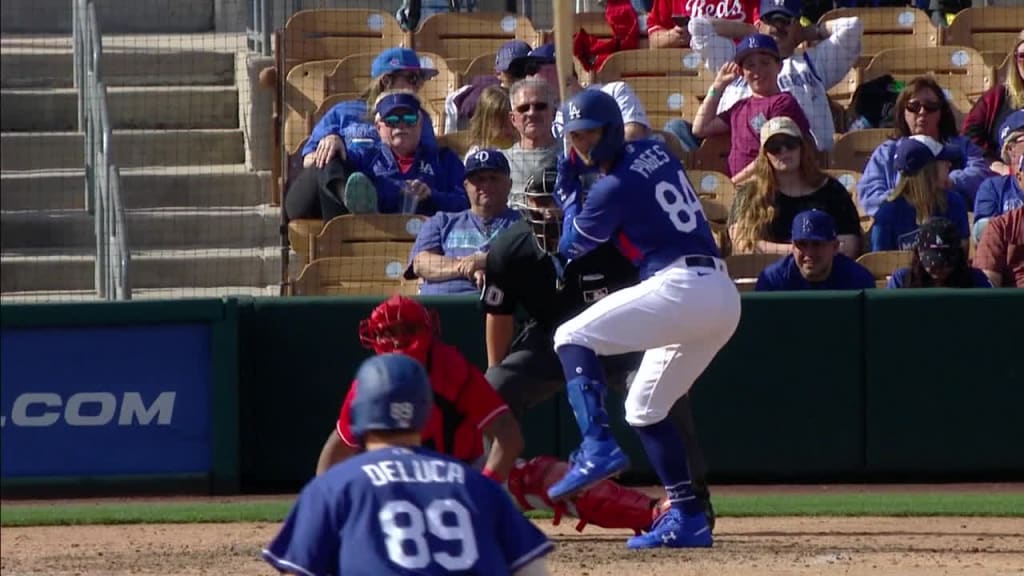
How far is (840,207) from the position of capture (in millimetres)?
9477

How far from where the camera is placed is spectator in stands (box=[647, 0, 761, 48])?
11.9 meters

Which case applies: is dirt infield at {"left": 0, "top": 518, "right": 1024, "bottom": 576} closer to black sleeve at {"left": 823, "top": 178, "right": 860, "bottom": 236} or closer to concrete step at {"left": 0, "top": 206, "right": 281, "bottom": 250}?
black sleeve at {"left": 823, "top": 178, "right": 860, "bottom": 236}

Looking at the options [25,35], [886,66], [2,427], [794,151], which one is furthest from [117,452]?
[25,35]

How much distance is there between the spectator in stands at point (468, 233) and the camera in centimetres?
870

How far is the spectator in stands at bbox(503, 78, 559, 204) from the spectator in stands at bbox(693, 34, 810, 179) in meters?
1.37

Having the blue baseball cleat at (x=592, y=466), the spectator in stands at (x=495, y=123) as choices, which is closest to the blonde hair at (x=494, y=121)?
the spectator in stands at (x=495, y=123)

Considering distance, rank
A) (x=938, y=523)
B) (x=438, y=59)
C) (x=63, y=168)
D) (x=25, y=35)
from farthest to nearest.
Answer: (x=25, y=35) → (x=63, y=168) → (x=438, y=59) → (x=938, y=523)

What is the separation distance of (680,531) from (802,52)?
5.04 metres

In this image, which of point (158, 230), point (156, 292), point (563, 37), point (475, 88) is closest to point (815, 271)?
point (563, 37)

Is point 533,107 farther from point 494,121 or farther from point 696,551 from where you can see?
point 696,551

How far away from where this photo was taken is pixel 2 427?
29.3 ft

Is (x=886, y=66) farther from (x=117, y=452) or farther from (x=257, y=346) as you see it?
(x=117, y=452)

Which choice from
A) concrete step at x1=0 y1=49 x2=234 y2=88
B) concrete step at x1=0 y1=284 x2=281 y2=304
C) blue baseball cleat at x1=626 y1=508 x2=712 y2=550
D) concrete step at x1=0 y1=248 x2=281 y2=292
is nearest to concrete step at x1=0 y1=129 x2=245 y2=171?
concrete step at x1=0 y1=49 x2=234 y2=88

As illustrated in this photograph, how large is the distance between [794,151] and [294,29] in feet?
13.2
